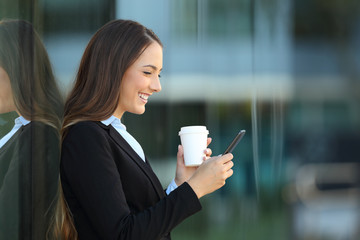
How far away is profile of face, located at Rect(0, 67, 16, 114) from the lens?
2172 mm

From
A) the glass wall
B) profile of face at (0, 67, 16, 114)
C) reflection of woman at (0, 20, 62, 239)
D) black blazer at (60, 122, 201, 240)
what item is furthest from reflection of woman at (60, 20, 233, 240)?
the glass wall

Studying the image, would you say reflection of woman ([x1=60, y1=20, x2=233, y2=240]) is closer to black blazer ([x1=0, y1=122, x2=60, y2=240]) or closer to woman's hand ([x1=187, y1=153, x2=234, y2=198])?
woman's hand ([x1=187, y1=153, x2=234, y2=198])

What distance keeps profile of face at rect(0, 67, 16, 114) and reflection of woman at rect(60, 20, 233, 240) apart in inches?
20.4

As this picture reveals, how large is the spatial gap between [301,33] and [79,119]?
237 cm

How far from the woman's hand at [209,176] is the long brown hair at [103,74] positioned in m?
0.34

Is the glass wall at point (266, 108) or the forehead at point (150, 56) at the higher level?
the forehead at point (150, 56)

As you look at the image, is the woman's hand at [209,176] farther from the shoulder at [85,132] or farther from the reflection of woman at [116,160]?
the shoulder at [85,132]

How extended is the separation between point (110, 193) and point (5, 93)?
2.95 feet

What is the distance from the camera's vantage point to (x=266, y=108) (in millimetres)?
3617

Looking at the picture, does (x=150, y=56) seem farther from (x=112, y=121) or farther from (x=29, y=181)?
(x=29, y=181)

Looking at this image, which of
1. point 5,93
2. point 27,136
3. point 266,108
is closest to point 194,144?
point 5,93

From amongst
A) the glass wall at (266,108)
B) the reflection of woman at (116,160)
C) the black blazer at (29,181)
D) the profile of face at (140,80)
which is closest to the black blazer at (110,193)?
the reflection of woman at (116,160)

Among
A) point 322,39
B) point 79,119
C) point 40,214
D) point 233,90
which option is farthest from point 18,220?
point 322,39

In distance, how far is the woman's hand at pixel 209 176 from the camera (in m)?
1.59
